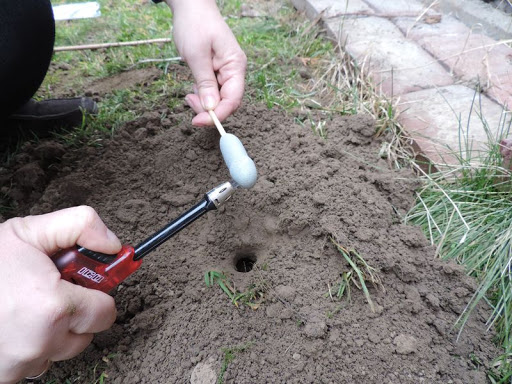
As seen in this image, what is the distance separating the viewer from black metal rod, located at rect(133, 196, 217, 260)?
1020 mm

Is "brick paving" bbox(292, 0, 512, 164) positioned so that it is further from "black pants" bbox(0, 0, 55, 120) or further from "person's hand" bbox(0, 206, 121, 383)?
"black pants" bbox(0, 0, 55, 120)

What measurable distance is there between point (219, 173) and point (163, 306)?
0.53 m

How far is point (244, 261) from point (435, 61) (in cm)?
145

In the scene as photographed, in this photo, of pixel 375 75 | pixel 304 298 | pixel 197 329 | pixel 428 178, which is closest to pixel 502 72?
pixel 375 75

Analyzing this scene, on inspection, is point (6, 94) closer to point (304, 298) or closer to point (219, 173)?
point (219, 173)

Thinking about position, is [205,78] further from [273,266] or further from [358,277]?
[358,277]

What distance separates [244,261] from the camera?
4.68 ft

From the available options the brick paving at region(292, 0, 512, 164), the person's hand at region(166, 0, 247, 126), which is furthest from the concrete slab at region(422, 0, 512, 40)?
the person's hand at region(166, 0, 247, 126)

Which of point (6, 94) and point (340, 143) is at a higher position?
point (6, 94)

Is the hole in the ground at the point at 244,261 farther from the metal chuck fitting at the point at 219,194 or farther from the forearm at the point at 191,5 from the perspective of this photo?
the forearm at the point at 191,5

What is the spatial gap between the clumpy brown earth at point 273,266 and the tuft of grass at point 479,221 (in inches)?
1.7

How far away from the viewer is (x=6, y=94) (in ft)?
5.14

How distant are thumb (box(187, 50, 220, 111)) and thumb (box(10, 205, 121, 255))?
585 mm

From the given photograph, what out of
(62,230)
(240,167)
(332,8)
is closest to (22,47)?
(62,230)
